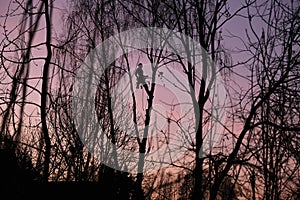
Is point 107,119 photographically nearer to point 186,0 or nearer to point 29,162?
point 29,162

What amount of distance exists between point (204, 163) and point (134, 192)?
4.53 metres

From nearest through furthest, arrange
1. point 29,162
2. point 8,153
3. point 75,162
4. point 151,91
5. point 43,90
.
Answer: point 43,90
point 8,153
point 29,162
point 151,91
point 75,162

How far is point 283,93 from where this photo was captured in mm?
5656

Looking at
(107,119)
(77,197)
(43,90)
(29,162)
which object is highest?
(107,119)

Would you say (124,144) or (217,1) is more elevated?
(217,1)

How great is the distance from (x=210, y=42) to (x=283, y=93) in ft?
5.33

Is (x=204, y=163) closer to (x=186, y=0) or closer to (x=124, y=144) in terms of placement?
(x=186, y=0)

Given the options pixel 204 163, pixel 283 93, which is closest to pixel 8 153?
pixel 204 163

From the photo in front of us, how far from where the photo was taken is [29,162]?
9.23 m

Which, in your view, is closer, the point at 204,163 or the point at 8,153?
the point at 204,163

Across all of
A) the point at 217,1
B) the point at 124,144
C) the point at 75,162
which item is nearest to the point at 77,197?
the point at 75,162

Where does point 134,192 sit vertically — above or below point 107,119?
below

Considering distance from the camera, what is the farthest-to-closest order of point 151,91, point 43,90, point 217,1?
point 151,91 < point 217,1 < point 43,90

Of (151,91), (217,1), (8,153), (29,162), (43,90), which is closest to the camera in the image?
(43,90)
